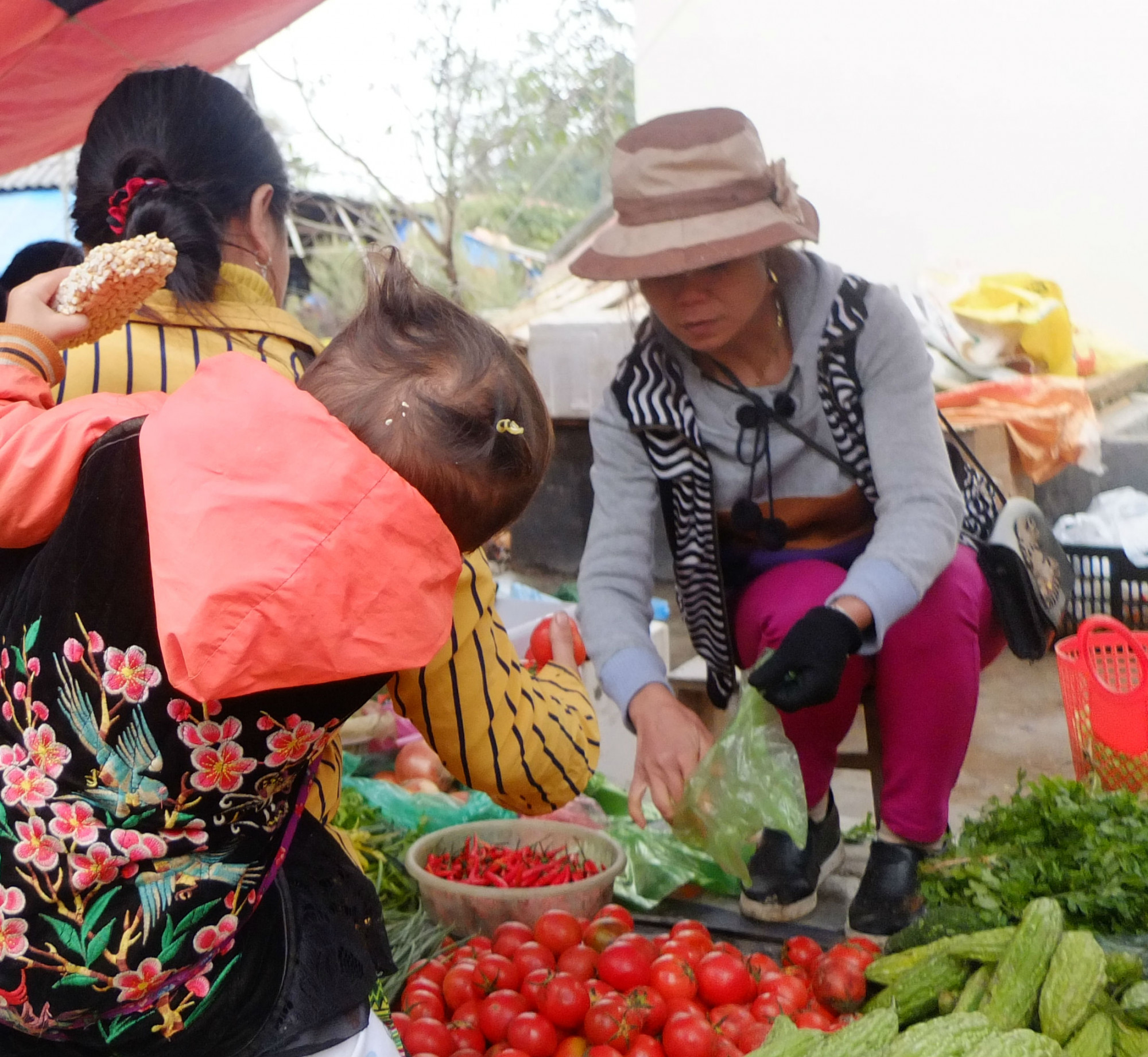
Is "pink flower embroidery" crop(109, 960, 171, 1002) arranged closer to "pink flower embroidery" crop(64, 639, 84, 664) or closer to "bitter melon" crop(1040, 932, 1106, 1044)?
"pink flower embroidery" crop(64, 639, 84, 664)

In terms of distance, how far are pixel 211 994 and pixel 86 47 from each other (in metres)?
1.79

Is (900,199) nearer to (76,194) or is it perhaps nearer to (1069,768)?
(1069,768)

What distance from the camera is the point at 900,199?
3254 millimetres

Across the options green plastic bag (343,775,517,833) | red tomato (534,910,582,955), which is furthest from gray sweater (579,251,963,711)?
green plastic bag (343,775,517,833)

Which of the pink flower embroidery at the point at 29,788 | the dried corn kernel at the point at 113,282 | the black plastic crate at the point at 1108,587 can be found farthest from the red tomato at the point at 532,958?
the black plastic crate at the point at 1108,587

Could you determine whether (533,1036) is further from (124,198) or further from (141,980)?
(124,198)

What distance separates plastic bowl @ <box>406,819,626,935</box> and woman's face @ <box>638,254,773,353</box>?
0.92m

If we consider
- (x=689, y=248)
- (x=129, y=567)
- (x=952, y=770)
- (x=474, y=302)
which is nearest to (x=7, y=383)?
(x=129, y=567)

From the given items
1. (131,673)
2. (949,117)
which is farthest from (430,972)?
(949,117)

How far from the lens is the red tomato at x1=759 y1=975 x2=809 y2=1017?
1667 mm

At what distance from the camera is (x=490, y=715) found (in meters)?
1.17

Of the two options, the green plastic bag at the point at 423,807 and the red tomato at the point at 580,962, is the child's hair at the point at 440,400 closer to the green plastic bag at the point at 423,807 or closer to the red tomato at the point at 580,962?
the red tomato at the point at 580,962

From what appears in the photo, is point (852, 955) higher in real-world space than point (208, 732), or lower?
lower

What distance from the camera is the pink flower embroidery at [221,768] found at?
896 millimetres
